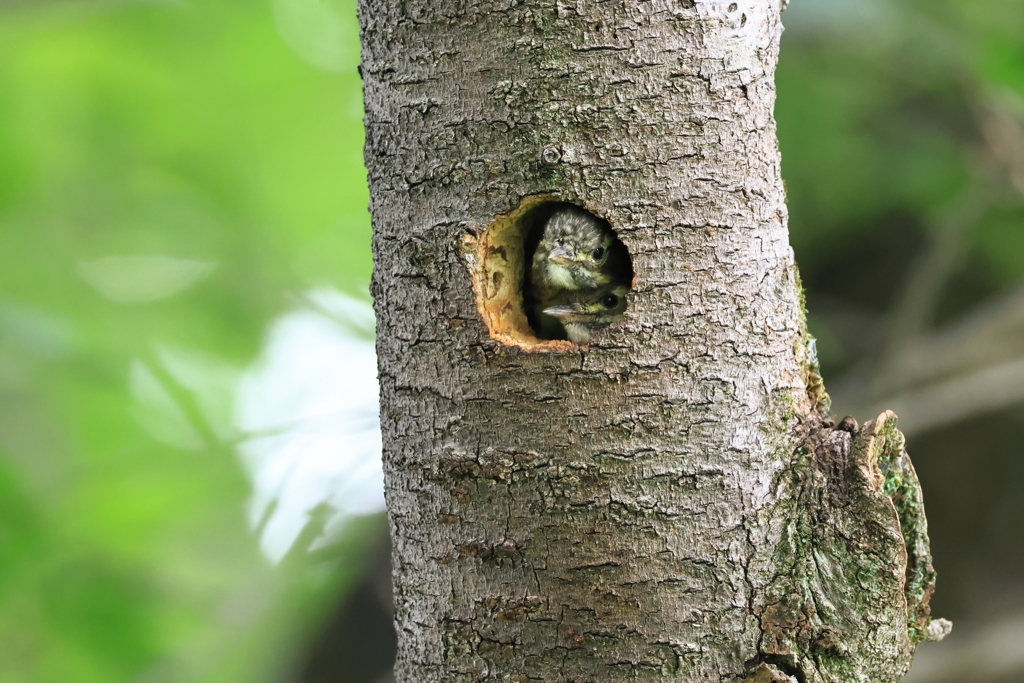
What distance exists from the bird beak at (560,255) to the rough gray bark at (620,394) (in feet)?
1.63

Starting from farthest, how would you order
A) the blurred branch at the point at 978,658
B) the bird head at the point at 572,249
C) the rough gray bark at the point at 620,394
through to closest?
the blurred branch at the point at 978,658 < the bird head at the point at 572,249 < the rough gray bark at the point at 620,394

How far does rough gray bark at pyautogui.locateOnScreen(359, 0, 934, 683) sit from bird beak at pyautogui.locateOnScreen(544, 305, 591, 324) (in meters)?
0.66

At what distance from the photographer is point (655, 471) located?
1.80 m

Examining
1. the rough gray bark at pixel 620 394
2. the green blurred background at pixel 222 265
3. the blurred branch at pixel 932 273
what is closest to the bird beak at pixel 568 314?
the rough gray bark at pixel 620 394

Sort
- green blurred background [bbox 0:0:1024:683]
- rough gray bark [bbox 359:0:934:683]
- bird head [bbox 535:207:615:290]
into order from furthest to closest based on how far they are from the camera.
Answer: green blurred background [bbox 0:0:1024:683]
bird head [bbox 535:207:615:290]
rough gray bark [bbox 359:0:934:683]

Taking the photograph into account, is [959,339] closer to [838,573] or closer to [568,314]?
[568,314]

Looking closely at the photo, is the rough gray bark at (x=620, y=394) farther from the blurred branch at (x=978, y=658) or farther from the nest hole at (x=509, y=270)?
the blurred branch at (x=978, y=658)

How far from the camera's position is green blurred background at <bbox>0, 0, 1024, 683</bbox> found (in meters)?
3.75

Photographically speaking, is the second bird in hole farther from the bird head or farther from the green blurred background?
the green blurred background

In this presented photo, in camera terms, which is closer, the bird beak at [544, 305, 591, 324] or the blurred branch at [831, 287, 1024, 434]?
the bird beak at [544, 305, 591, 324]

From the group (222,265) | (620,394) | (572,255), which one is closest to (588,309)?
(572,255)

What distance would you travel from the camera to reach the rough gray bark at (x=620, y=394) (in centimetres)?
179

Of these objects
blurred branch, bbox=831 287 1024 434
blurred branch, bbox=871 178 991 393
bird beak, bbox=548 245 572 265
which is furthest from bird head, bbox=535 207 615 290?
blurred branch, bbox=871 178 991 393

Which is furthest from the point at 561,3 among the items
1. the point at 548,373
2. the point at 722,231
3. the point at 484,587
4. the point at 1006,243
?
the point at 1006,243
